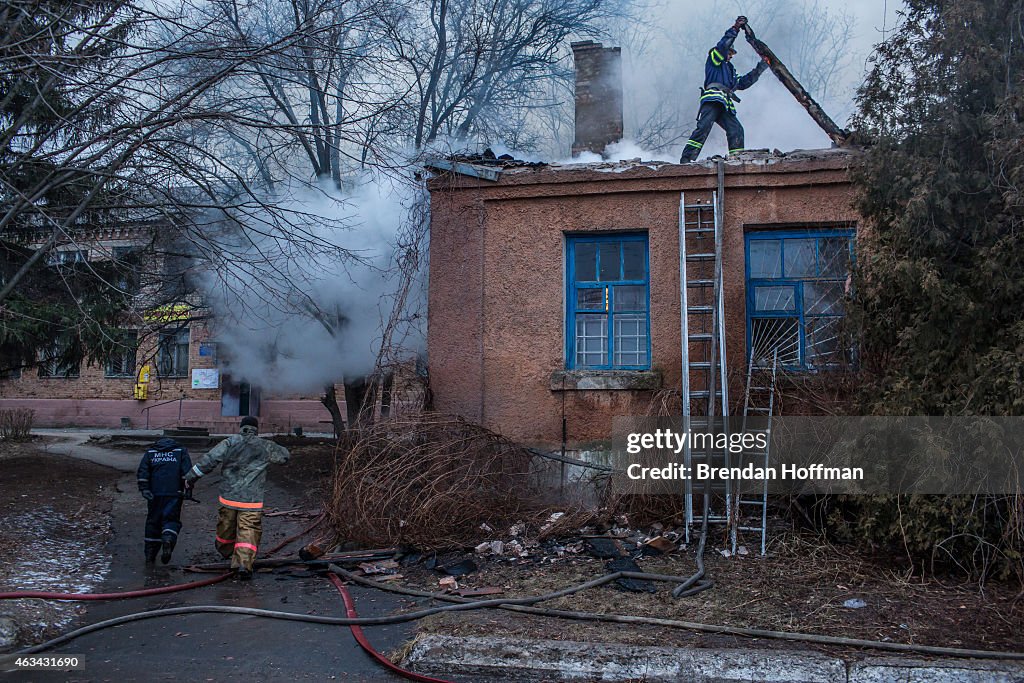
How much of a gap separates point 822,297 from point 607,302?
2.32 meters

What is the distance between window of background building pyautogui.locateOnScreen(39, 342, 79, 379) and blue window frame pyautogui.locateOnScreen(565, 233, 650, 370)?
7494 millimetres

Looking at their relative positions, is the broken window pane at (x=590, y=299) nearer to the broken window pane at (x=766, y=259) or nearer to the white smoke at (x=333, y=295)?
the broken window pane at (x=766, y=259)

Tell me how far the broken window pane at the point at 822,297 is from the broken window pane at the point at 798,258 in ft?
0.51

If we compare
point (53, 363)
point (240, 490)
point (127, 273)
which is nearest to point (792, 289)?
point (240, 490)

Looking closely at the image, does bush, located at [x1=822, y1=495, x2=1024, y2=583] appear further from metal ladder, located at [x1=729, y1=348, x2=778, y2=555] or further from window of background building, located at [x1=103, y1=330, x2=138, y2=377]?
window of background building, located at [x1=103, y1=330, x2=138, y2=377]

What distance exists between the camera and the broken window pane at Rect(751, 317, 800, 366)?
8789 mm

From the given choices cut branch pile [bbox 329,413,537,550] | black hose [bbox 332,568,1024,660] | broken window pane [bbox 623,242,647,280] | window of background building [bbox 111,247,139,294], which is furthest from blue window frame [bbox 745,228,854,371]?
window of background building [bbox 111,247,139,294]

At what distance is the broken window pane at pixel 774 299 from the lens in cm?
895

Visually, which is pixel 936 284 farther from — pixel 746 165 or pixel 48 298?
pixel 48 298

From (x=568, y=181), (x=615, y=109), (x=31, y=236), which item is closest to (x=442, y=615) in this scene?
(x=568, y=181)

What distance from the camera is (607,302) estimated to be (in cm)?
928

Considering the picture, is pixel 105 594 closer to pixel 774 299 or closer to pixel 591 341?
pixel 591 341

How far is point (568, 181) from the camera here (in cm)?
924

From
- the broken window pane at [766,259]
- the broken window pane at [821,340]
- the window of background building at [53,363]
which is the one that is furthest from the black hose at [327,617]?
the window of background building at [53,363]
